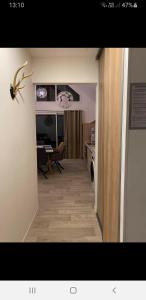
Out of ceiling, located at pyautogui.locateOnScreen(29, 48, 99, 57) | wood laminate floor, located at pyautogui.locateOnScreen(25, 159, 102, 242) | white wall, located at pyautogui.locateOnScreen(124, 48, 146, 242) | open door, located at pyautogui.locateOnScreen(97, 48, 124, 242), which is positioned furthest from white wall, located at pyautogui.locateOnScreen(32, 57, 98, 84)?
white wall, located at pyautogui.locateOnScreen(124, 48, 146, 242)

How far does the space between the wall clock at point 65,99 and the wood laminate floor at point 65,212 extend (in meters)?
3.11

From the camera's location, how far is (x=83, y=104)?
7891 mm

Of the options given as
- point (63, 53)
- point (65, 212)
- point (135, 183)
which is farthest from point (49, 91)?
point (135, 183)

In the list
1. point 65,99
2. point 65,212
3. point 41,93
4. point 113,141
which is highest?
point 41,93

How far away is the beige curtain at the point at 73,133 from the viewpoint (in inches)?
308

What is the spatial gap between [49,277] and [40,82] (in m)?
3.03

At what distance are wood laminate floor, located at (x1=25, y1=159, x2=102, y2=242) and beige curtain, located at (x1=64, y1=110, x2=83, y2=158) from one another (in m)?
2.36

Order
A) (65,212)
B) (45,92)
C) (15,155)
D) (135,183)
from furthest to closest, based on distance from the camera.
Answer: (45,92) < (65,212) < (15,155) < (135,183)

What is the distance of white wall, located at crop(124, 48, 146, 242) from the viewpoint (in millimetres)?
1150

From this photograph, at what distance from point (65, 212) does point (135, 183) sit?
2.41m

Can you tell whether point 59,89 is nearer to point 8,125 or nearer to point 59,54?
point 59,54

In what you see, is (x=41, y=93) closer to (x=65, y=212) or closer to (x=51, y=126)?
(x=51, y=126)
